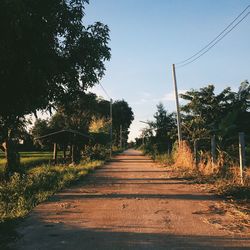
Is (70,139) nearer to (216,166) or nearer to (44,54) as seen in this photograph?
(216,166)

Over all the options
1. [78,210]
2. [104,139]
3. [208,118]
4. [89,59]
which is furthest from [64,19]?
[104,139]

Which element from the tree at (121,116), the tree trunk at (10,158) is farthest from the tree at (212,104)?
the tree at (121,116)

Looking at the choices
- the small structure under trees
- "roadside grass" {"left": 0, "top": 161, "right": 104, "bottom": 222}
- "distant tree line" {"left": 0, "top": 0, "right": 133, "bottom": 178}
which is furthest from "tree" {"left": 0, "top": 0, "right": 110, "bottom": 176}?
the small structure under trees

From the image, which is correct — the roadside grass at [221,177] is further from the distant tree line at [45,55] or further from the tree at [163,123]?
the tree at [163,123]

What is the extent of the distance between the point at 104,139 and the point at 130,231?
4149cm

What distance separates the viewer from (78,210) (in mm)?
9273

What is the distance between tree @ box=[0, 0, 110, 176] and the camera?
30.5 ft

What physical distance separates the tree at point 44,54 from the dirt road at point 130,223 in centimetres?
265

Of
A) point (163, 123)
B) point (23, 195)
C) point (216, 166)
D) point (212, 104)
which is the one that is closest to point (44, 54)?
point (23, 195)

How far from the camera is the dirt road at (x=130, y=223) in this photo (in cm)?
631

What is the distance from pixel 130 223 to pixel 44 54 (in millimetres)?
4609

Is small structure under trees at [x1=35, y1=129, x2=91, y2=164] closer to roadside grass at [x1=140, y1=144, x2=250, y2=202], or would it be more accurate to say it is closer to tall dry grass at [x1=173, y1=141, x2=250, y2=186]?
tall dry grass at [x1=173, y1=141, x2=250, y2=186]

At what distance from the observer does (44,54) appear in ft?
33.6

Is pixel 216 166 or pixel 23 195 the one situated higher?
pixel 216 166
